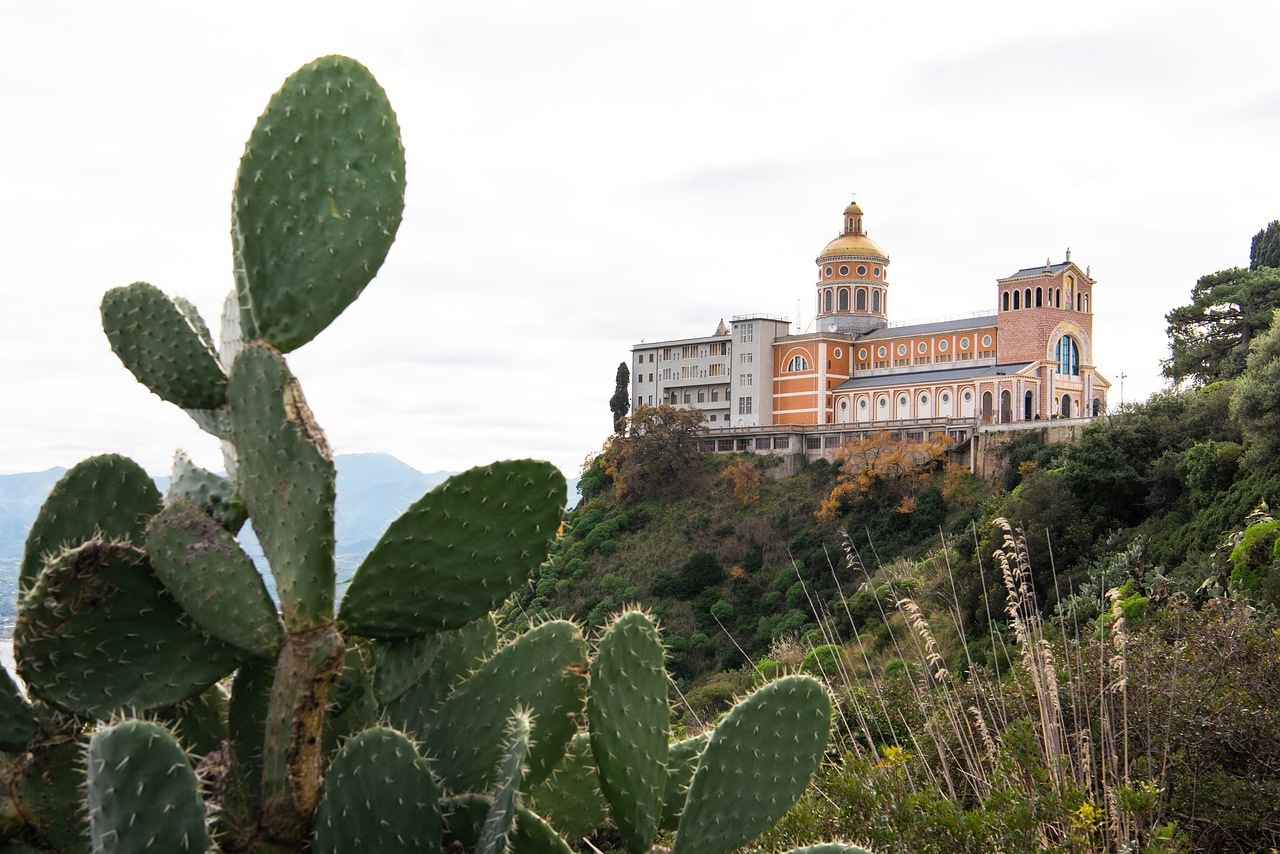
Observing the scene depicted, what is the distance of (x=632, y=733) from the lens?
88.0 inches

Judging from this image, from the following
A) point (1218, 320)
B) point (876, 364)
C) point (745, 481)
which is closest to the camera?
point (1218, 320)

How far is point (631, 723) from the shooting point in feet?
7.34

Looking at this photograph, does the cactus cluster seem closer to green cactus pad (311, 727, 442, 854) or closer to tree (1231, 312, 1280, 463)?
green cactus pad (311, 727, 442, 854)

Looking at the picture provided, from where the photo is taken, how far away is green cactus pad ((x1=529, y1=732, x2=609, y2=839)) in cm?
252

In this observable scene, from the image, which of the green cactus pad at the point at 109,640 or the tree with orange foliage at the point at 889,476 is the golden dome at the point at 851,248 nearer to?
the tree with orange foliage at the point at 889,476

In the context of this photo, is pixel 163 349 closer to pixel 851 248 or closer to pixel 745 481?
pixel 745 481

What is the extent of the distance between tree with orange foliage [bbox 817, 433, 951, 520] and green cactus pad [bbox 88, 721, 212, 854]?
35388 mm

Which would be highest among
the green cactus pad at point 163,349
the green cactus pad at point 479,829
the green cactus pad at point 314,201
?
the green cactus pad at point 314,201

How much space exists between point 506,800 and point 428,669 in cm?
48

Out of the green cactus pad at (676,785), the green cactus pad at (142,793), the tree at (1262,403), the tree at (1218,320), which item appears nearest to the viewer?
the green cactus pad at (142,793)

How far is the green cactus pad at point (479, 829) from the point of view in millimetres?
2076

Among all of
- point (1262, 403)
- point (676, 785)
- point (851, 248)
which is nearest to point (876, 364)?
point (851, 248)

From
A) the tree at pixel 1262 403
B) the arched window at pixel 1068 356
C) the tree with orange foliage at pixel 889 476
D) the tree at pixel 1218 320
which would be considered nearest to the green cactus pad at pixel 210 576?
the tree at pixel 1262 403

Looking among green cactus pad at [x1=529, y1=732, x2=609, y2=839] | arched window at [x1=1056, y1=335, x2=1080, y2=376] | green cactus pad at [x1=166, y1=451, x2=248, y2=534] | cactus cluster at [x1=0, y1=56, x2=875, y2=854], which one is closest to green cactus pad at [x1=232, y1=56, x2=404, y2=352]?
cactus cluster at [x1=0, y1=56, x2=875, y2=854]
